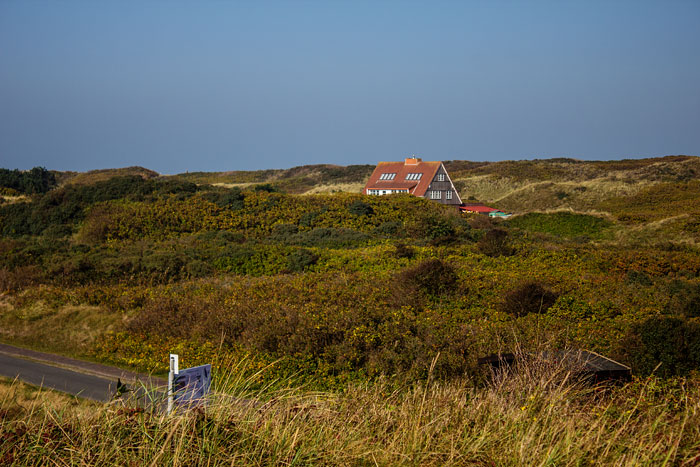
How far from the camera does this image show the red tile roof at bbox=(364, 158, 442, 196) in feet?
145

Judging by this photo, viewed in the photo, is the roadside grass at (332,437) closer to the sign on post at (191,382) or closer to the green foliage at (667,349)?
the sign on post at (191,382)

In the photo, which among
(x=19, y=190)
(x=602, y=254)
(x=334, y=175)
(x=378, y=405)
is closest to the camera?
(x=378, y=405)

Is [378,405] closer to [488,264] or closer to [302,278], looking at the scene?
[302,278]

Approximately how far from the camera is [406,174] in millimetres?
46500

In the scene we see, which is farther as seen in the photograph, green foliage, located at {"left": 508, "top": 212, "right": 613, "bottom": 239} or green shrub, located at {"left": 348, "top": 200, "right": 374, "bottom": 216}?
green foliage, located at {"left": 508, "top": 212, "right": 613, "bottom": 239}

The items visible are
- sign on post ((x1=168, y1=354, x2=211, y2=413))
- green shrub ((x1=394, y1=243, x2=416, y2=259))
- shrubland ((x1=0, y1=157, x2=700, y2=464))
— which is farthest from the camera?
green shrub ((x1=394, y1=243, x2=416, y2=259))

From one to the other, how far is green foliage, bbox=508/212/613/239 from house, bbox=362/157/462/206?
7216 mm

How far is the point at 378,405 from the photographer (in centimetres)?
480

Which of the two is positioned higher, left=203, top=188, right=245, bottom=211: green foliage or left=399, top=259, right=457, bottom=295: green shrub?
left=203, top=188, right=245, bottom=211: green foliage

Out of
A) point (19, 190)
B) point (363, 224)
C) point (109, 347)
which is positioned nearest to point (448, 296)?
point (109, 347)

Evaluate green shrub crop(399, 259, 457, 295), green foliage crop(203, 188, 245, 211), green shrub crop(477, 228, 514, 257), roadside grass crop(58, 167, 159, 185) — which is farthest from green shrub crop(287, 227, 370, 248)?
roadside grass crop(58, 167, 159, 185)

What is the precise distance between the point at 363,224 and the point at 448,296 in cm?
1540

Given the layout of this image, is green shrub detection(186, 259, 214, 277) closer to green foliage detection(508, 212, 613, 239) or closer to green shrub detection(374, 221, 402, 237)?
green shrub detection(374, 221, 402, 237)

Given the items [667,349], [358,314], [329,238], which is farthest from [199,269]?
[667,349]
